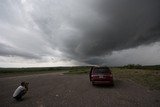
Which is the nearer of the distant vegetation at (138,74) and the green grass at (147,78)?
the green grass at (147,78)

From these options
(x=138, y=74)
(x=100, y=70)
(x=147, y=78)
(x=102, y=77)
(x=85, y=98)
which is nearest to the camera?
(x=85, y=98)

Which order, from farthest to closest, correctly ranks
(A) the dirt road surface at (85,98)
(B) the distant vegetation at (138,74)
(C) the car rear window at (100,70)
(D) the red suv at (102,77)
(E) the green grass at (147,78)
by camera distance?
(B) the distant vegetation at (138,74), (E) the green grass at (147,78), (C) the car rear window at (100,70), (D) the red suv at (102,77), (A) the dirt road surface at (85,98)

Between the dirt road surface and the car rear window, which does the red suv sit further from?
the dirt road surface

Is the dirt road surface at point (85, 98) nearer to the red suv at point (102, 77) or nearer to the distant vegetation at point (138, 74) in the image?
the red suv at point (102, 77)

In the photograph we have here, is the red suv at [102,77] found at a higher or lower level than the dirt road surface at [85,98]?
higher

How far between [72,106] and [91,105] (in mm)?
921

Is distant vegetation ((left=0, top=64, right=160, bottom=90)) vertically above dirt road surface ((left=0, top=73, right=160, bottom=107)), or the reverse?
distant vegetation ((left=0, top=64, right=160, bottom=90))

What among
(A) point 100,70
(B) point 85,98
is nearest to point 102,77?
(A) point 100,70

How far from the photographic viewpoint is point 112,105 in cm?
650

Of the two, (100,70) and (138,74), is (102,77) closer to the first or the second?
(100,70)

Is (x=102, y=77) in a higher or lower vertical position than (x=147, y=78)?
higher

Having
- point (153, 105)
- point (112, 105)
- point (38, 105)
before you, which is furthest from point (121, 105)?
point (38, 105)

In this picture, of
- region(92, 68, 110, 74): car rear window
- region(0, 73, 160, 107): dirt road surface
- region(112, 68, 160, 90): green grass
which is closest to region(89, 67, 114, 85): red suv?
region(92, 68, 110, 74): car rear window

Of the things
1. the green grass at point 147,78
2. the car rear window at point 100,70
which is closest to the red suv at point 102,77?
the car rear window at point 100,70
